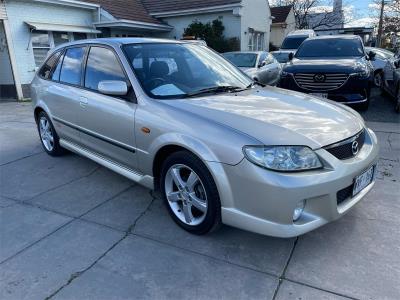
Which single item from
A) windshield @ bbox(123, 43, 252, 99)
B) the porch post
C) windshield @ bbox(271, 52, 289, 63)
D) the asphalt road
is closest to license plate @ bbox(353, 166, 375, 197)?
windshield @ bbox(123, 43, 252, 99)

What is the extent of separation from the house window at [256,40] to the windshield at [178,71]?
54.8ft

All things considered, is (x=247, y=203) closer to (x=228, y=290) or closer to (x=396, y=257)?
(x=228, y=290)

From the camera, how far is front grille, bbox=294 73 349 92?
7.00 meters

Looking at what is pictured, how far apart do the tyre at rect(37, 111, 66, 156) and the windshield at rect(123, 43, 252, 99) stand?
6.97 feet

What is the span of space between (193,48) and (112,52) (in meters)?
0.97

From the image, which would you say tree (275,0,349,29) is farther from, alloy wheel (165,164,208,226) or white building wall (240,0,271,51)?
alloy wheel (165,164,208,226)

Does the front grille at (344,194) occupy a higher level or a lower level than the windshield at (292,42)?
lower

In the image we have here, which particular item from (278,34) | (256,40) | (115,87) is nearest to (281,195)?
(115,87)

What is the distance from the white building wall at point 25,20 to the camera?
36.6 feet

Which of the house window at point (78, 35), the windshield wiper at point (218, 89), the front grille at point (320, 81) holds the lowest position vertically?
the front grille at point (320, 81)

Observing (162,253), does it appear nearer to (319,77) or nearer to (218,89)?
(218,89)

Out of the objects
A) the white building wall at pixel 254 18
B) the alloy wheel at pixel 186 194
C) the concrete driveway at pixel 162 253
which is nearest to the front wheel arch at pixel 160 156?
the alloy wheel at pixel 186 194

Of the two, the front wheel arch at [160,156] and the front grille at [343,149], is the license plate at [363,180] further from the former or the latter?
the front wheel arch at [160,156]

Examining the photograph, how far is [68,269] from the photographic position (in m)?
2.61
